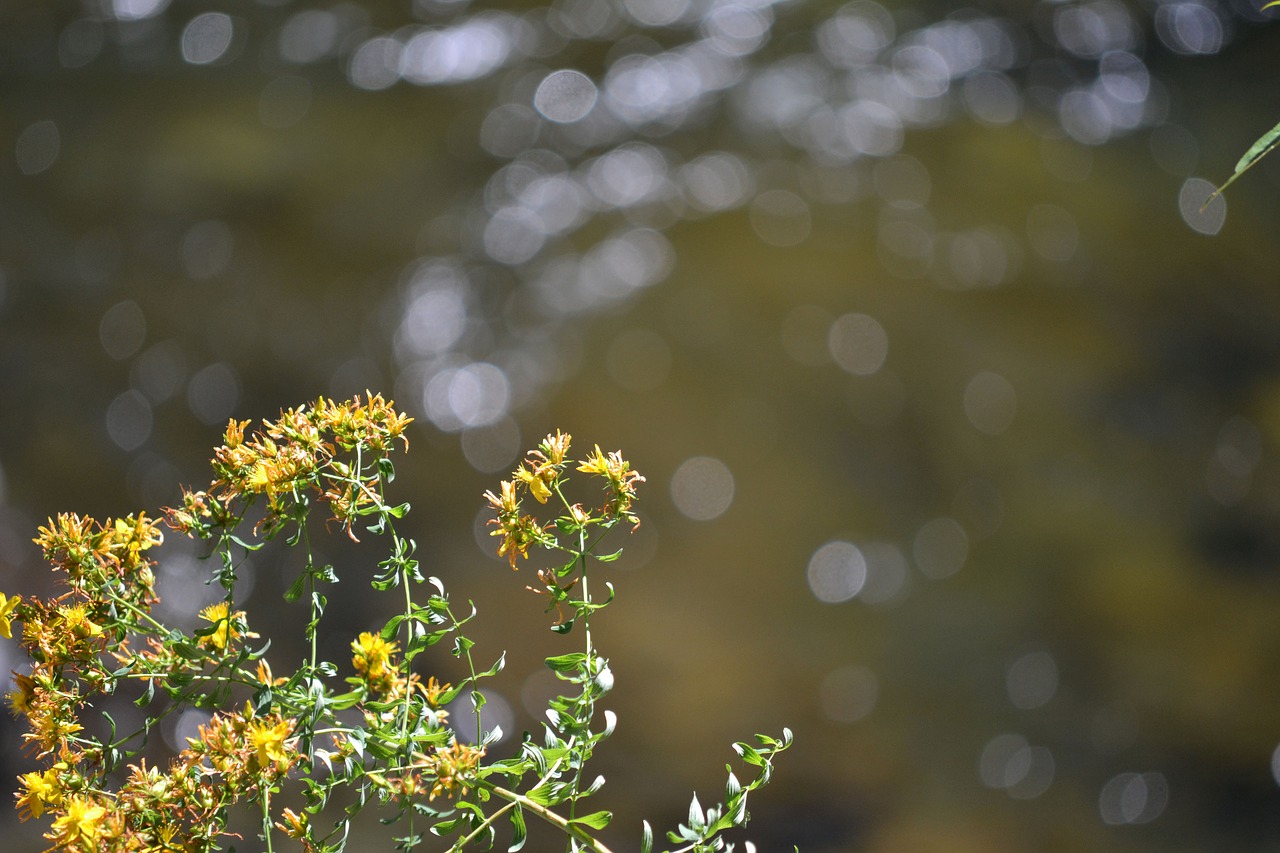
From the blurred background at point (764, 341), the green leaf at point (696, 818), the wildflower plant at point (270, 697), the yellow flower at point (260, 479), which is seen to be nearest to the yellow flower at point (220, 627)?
the wildflower plant at point (270, 697)

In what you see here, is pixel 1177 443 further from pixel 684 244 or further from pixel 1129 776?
pixel 684 244

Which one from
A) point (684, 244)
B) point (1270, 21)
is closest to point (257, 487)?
point (684, 244)

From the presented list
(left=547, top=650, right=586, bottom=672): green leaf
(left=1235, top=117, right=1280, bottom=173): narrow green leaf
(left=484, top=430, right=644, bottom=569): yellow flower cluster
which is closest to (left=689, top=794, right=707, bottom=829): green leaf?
(left=547, top=650, right=586, bottom=672): green leaf

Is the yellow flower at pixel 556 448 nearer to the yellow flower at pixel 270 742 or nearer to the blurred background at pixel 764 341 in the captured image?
the yellow flower at pixel 270 742

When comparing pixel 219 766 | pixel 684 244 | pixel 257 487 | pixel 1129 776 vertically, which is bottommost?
pixel 1129 776

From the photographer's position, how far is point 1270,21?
18.3ft

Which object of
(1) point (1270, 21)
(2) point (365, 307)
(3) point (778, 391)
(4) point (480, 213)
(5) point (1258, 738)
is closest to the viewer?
(5) point (1258, 738)

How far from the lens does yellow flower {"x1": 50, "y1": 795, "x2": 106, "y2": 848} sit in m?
0.89

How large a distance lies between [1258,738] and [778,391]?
194cm

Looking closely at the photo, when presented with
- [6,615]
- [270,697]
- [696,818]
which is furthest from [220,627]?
[696,818]

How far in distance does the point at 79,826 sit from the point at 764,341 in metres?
3.66

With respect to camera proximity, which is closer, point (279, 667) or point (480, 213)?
point (279, 667)

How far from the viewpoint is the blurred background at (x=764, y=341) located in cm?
360

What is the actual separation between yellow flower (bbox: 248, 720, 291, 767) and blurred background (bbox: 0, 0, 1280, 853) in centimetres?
256
